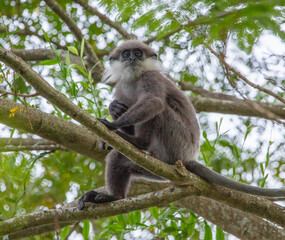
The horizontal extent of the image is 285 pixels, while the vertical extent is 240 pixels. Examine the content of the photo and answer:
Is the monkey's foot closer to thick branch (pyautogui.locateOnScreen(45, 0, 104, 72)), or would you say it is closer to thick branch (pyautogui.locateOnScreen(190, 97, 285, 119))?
thick branch (pyautogui.locateOnScreen(45, 0, 104, 72))

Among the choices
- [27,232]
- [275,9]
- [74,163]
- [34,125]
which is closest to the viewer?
[275,9]

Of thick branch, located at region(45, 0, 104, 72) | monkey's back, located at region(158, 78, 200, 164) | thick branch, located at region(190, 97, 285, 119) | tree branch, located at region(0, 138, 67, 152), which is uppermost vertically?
thick branch, located at region(45, 0, 104, 72)

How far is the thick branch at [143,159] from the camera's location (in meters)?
2.82

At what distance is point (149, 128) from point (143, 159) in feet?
3.88

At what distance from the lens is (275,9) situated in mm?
1575

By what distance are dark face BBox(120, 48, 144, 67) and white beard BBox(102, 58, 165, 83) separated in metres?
0.05

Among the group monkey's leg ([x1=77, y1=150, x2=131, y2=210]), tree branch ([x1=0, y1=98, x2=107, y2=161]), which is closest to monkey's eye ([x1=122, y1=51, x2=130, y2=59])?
tree branch ([x1=0, y1=98, x2=107, y2=161])

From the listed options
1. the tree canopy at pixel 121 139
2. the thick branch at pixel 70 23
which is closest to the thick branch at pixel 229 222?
the tree canopy at pixel 121 139

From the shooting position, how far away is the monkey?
4391 millimetres

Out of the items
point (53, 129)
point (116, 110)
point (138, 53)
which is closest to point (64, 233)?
point (53, 129)

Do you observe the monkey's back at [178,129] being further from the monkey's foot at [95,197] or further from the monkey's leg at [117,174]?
the monkey's foot at [95,197]

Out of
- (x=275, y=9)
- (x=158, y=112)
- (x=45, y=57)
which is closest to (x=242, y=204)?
(x=158, y=112)

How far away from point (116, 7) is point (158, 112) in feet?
7.47

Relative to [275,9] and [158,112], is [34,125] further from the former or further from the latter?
[275,9]
